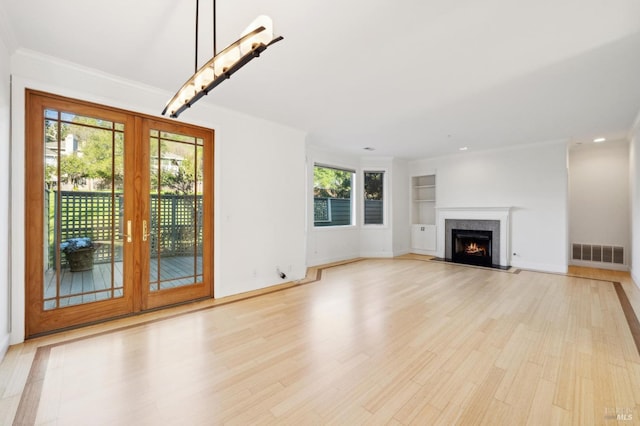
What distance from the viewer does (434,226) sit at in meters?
7.53

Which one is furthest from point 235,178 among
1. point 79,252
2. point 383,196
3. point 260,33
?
point 383,196

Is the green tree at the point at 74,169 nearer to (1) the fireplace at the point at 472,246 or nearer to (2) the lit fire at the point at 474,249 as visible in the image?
(1) the fireplace at the point at 472,246

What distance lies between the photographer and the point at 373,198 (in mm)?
7402

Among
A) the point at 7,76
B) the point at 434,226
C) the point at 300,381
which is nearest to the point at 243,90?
the point at 7,76

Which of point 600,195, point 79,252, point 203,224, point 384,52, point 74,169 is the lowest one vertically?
point 79,252

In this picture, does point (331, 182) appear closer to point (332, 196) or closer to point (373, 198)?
point (332, 196)

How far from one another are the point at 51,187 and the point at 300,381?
3.07m

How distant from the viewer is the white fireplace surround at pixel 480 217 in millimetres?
6090

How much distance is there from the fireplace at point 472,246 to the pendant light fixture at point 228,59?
651 cm

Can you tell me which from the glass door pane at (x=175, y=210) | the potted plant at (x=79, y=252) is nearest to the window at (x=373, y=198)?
the glass door pane at (x=175, y=210)

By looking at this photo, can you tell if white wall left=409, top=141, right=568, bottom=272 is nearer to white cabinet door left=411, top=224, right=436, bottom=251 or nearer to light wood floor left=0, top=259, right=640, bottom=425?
white cabinet door left=411, top=224, right=436, bottom=251

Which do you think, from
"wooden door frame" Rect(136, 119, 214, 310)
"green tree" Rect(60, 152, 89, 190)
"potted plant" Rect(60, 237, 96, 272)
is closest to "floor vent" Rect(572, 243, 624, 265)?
"wooden door frame" Rect(136, 119, 214, 310)

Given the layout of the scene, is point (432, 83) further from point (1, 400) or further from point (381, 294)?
point (1, 400)

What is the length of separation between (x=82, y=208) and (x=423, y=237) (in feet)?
23.9
